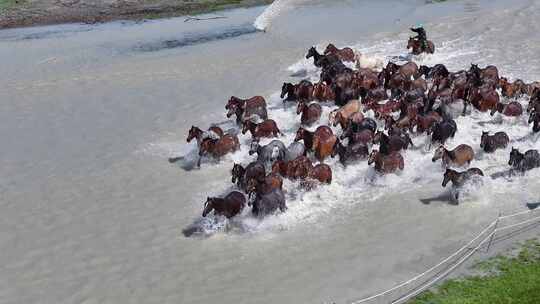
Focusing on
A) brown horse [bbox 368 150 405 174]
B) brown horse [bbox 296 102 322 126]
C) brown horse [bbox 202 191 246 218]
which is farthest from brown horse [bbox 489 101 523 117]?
brown horse [bbox 202 191 246 218]

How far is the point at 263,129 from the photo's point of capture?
58.4 ft

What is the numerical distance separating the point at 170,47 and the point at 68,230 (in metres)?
17.3

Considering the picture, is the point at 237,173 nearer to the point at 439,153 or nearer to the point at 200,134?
the point at 200,134

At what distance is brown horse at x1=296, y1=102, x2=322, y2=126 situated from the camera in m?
18.8

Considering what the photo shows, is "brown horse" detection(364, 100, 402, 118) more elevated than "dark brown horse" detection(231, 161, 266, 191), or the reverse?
"brown horse" detection(364, 100, 402, 118)

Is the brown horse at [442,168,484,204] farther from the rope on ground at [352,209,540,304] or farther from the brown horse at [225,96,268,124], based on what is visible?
the brown horse at [225,96,268,124]

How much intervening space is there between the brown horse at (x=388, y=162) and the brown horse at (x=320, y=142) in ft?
4.34

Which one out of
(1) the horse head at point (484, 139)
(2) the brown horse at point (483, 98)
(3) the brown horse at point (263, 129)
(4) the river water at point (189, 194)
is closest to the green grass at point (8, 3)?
(4) the river water at point (189, 194)

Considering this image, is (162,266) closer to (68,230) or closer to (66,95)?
(68,230)

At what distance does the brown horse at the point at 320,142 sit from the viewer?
16.4 metres

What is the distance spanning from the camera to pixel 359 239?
13.0 meters

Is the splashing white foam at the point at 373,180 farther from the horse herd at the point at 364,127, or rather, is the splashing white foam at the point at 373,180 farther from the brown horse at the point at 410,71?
the brown horse at the point at 410,71

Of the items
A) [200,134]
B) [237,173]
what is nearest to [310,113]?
[200,134]

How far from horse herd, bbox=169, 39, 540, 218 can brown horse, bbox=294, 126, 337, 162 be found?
0.02 meters
